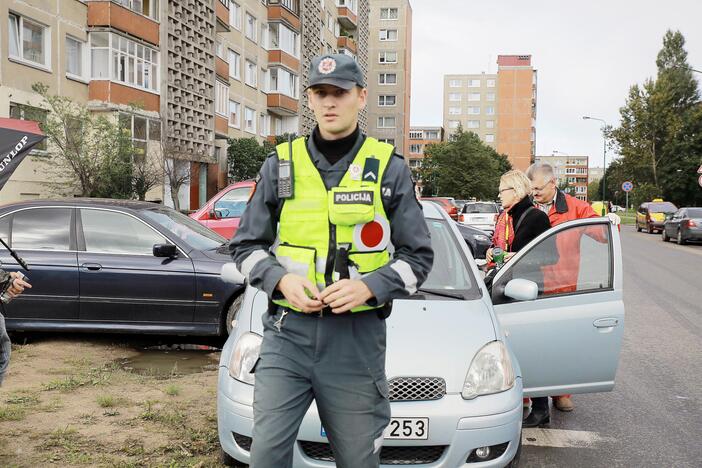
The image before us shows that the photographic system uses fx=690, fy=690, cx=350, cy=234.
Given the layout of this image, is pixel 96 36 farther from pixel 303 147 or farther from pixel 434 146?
pixel 434 146

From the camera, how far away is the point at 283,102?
143 feet

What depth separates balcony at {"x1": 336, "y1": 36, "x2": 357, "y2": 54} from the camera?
60169 millimetres

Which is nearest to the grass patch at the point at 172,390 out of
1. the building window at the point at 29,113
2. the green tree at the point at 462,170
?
the building window at the point at 29,113

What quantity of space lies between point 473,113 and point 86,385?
432 ft

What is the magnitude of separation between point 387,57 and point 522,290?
81527 millimetres

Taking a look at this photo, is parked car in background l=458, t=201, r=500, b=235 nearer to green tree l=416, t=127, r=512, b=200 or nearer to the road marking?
the road marking

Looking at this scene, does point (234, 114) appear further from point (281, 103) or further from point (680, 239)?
point (680, 239)

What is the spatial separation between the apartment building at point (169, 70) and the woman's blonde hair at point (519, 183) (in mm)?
17865

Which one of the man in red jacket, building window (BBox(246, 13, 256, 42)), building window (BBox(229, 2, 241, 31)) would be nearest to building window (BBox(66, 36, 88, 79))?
building window (BBox(229, 2, 241, 31))

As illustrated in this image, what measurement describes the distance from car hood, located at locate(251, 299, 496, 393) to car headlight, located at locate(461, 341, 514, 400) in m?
0.04

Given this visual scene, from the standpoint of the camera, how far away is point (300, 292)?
2293 mm

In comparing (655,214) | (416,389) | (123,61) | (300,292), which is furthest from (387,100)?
(300,292)

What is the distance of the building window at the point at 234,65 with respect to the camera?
1522 inches

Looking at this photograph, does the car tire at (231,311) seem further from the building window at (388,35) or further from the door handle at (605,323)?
the building window at (388,35)
